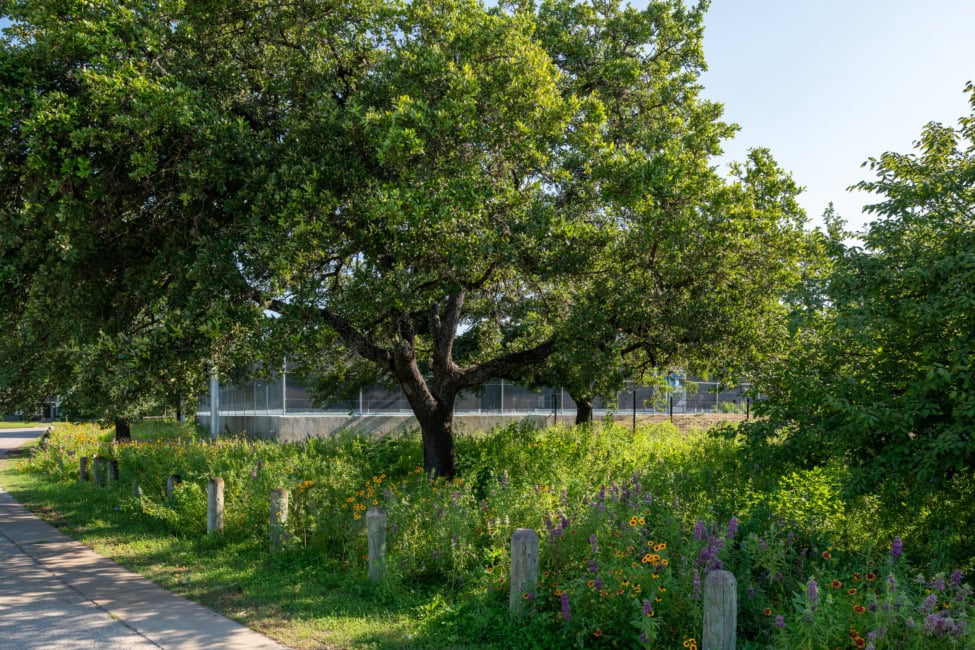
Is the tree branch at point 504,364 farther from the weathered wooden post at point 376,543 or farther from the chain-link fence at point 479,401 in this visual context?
the chain-link fence at point 479,401

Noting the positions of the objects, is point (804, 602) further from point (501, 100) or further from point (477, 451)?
point (477, 451)

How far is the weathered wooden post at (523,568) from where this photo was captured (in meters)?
6.14

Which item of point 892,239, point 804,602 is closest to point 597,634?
point 804,602

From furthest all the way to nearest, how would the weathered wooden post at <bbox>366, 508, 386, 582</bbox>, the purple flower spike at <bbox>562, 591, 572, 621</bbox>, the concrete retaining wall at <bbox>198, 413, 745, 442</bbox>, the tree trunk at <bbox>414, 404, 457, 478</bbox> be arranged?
the concrete retaining wall at <bbox>198, 413, 745, 442</bbox> < the tree trunk at <bbox>414, 404, 457, 478</bbox> < the weathered wooden post at <bbox>366, 508, 386, 582</bbox> < the purple flower spike at <bbox>562, 591, 572, 621</bbox>

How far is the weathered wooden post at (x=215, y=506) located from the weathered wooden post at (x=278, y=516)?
1.37 metres

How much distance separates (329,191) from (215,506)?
16.1 ft

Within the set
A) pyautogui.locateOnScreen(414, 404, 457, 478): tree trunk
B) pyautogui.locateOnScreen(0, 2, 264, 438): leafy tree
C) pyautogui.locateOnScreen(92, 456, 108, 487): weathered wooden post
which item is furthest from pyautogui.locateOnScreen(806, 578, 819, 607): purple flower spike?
pyautogui.locateOnScreen(92, 456, 108, 487): weathered wooden post

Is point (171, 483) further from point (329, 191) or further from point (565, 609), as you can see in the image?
point (565, 609)

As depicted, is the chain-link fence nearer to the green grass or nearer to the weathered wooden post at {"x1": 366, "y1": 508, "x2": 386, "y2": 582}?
the green grass

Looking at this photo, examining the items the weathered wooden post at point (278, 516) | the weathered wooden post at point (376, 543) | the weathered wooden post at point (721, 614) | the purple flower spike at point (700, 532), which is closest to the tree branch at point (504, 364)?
the weathered wooden post at point (278, 516)

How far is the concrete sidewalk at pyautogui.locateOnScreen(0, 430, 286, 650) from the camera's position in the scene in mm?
6273

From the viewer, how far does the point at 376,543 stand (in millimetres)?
7648

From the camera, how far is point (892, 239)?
6188 mm

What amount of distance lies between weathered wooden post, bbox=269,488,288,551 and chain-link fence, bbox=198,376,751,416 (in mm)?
10689
